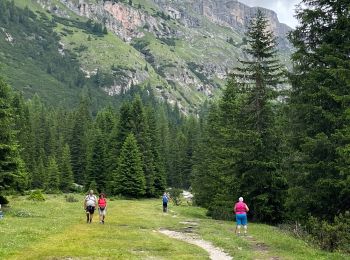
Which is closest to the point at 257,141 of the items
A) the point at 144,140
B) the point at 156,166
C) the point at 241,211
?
the point at 241,211

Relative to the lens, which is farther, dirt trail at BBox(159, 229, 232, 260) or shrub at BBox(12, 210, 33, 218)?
shrub at BBox(12, 210, 33, 218)

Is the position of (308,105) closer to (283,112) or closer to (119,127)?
(283,112)

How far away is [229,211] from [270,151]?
742 centimetres

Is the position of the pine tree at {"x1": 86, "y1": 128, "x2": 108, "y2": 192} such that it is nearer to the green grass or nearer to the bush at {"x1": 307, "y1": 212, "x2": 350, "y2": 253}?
the green grass

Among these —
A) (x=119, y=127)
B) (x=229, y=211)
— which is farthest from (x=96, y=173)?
(x=229, y=211)

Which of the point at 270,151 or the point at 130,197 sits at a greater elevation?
the point at 270,151

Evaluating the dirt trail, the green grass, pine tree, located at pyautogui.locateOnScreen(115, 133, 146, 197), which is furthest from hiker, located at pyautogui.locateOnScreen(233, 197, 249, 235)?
pine tree, located at pyautogui.locateOnScreen(115, 133, 146, 197)

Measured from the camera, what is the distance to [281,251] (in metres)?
22.1

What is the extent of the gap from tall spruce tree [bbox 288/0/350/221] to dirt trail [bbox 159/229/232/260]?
7.34m

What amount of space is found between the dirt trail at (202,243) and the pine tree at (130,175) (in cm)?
3943

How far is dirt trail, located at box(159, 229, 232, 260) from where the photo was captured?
2034 cm

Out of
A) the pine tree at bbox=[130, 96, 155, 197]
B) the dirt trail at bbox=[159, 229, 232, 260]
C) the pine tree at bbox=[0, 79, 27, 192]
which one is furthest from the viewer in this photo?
the pine tree at bbox=[130, 96, 155, 197]

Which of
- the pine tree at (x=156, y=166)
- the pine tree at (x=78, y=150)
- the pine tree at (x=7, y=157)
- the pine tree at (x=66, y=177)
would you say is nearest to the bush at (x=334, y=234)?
the pine tree at (x=7, y=157)

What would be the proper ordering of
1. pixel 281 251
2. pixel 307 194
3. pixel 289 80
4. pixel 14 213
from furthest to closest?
1. pixel 14 213
2. pixel 289 80
3. pixel 307 194
4. pixel 281 251
